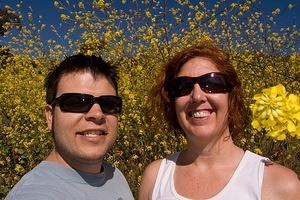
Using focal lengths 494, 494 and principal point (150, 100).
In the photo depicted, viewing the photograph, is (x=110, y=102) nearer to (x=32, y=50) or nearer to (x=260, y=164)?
(x=260, y=164)

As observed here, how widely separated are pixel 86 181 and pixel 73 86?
384mm

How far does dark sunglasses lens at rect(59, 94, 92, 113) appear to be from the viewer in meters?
1.96

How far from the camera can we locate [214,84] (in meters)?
2.15

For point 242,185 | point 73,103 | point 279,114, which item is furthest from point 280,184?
point 73,103

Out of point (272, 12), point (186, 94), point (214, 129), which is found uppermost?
point (272, 12)

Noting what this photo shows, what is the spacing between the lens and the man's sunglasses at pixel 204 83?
7.07ft

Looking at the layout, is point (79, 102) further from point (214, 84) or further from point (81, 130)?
point (214, 84)

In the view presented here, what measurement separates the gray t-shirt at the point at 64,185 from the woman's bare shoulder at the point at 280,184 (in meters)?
0.62

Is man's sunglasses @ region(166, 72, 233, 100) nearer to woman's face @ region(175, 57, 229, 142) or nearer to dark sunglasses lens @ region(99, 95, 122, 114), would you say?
woman's face @ region(175, 57, 229, 142)

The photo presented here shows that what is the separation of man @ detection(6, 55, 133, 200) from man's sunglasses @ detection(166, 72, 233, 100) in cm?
31

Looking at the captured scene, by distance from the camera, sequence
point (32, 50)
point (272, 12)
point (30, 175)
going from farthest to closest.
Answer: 1. point (32, 50)
2. point (272, 12)
3. point (30, 175)

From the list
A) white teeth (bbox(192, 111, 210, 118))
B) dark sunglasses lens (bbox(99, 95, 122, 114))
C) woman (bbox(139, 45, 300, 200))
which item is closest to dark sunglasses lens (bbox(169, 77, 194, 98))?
woman (bbox(139, 45, 300, 200))

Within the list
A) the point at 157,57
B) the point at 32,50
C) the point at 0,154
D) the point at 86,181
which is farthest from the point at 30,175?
the point at 32,50

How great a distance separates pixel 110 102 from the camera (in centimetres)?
207
